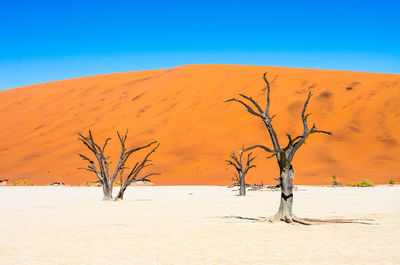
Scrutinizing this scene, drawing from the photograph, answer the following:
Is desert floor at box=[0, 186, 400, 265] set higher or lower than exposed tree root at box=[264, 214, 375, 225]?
lower

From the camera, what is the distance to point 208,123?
48.2 metres

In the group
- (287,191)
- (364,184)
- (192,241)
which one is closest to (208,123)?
(364,184)

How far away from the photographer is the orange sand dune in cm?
3750

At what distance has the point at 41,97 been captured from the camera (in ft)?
233

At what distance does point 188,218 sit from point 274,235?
4.04 meters

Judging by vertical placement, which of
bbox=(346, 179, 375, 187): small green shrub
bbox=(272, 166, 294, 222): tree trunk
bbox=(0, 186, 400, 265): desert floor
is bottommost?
bbox=(0, 186, 400, 265): desert floor

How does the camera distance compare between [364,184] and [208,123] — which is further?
[208,123]

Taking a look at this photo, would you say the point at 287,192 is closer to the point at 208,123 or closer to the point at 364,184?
the point at 364,184

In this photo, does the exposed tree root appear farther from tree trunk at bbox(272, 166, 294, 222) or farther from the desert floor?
the desert floor

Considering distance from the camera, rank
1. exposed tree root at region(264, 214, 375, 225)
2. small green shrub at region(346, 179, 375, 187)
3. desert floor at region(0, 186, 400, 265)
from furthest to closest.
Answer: small green shrub at region(346, 179, 375, 187) < exposed tree root at region(264, 214, 375, 225) < desert floor at region(0, 186, 400, 265)

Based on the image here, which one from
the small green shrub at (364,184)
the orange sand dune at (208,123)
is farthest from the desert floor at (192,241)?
the orange sand dune at (208,123)

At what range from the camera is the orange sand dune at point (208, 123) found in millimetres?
37500

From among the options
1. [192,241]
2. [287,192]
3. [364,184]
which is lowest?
[192,241]

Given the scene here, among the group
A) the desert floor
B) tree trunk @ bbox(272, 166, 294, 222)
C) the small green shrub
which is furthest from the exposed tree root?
the small green shrub
